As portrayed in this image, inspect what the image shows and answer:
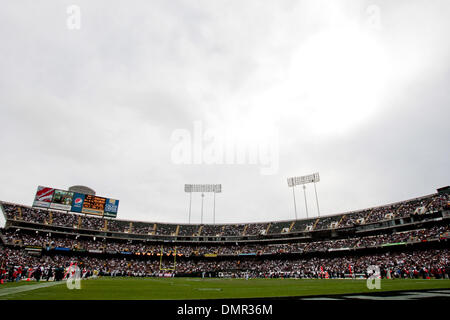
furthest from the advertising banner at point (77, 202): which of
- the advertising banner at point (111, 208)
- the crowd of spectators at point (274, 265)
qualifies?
the crowd of spectators at point (274, 265)

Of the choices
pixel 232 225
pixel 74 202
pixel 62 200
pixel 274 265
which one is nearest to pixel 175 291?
pixel 274 265

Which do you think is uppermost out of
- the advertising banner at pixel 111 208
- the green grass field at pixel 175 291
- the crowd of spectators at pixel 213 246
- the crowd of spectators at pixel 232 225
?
the advertising banner at pixel 111 208

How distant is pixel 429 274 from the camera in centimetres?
3288

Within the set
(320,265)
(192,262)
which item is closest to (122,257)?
(192,262)


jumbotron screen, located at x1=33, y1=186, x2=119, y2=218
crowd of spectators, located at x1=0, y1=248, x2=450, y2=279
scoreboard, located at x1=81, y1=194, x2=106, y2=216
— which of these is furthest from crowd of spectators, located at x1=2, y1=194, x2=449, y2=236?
crowd of spectators, located at x1=0, y1=248, x2=450, y2=279

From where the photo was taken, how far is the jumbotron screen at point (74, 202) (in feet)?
199

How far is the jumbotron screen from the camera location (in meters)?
60.7

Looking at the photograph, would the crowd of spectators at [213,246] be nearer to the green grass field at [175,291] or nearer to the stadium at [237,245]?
the stadium at [237,245]

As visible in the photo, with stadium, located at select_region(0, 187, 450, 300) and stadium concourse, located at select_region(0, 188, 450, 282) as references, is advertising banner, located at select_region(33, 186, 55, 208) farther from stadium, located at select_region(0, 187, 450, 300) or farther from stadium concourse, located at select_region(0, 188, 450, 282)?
stadium concourse, located at select_region(0, 188, 450, 282)

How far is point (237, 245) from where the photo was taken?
74.0 m

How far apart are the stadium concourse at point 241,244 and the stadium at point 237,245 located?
20 cm

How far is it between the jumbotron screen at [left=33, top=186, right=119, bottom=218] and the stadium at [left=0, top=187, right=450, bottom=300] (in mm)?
558
